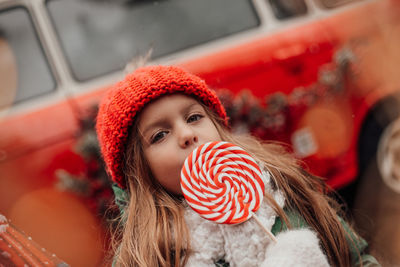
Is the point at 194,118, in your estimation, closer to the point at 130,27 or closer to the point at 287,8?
the point at 130,27

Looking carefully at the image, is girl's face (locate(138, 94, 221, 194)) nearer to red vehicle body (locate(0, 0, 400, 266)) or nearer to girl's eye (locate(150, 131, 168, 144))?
girl's eye (locate(150, 131, 168, 144))

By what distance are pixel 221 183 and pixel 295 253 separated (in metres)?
0.37

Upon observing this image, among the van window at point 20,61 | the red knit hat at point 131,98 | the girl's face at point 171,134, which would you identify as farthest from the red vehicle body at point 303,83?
the girl's face at point 171,134

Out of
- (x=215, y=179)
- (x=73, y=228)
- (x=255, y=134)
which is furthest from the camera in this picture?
(x=255, y=134)

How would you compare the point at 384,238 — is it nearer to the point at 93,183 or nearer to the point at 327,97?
the point at 327,97

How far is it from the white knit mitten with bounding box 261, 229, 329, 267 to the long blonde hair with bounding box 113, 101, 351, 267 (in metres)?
0.20

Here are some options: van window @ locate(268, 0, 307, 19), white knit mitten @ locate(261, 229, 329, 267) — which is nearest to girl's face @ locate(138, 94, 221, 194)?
white knit mitten @ locate(261, 229, 329, 267)

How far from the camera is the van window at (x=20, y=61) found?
256 centimetres

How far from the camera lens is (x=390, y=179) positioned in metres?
3.34

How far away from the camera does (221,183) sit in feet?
5.04

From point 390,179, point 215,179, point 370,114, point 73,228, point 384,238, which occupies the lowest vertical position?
point 384,238

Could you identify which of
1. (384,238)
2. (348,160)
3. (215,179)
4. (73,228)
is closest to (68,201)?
(73,228)

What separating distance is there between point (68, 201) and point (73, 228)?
0.56 ft

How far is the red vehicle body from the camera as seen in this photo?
8.32ft
